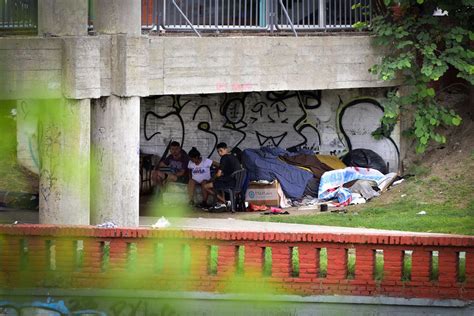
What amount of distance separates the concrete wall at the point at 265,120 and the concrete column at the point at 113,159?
18.0 ft

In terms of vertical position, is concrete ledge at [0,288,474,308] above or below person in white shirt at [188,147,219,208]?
below

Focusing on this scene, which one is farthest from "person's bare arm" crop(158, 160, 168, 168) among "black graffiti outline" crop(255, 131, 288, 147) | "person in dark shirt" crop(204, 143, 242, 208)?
"black graffiti outline" crop(255, 131, 288, 147)

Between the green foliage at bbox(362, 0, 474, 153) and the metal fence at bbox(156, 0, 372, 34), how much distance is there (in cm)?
49

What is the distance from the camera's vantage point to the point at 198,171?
19.7 m

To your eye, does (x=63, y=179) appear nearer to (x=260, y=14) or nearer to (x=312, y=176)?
(x=260, y=14)

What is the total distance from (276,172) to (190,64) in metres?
3.32

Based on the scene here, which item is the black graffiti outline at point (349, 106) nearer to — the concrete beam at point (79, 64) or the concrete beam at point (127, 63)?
the concrete beam at point (127, 63)

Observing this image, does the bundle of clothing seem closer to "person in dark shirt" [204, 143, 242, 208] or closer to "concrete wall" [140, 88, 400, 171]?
"person in dark shirt" [204, 143, 242, 208]

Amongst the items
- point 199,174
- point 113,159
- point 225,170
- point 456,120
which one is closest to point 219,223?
point 225,170

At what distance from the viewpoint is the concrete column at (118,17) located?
15781 millimetres

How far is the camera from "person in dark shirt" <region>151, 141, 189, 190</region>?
20.1 m

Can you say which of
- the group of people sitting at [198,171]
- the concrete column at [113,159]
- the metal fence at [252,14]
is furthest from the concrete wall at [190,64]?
the group of people sitting at [198,171]

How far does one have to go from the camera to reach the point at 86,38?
15.5 m

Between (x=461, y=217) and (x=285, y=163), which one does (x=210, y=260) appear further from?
(x=285, y=163)
